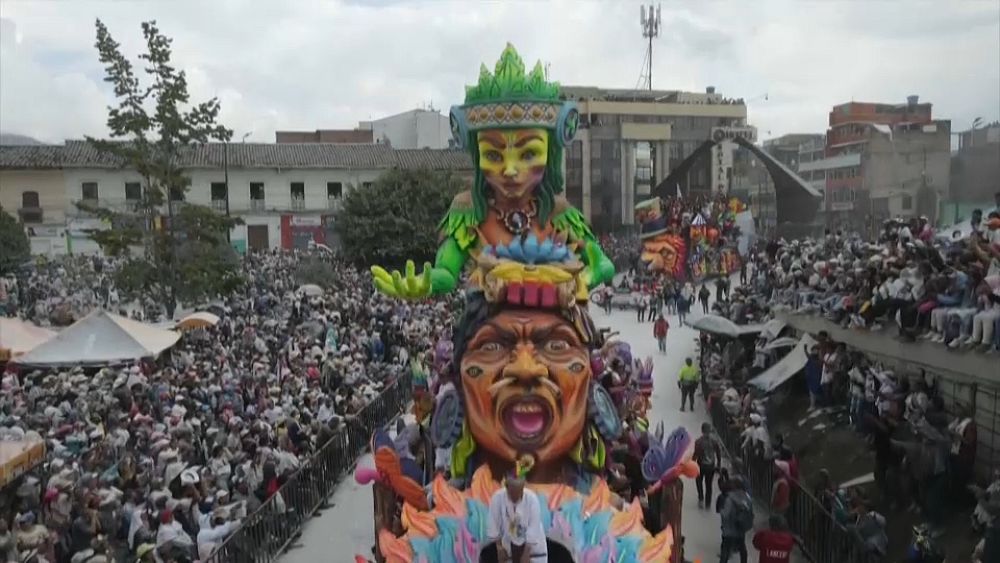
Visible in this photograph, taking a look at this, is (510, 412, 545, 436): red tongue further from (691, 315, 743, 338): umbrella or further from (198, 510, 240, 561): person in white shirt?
(691, 315, 743, 338): umbrella

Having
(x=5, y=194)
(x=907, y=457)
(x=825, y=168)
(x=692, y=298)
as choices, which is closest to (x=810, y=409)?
(x=907, y=457)

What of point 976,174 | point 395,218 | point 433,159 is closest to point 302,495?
point 976,174

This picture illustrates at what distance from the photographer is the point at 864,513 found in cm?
838

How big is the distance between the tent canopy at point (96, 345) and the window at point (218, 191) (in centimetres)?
2907

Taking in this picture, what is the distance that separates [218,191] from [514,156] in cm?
3893

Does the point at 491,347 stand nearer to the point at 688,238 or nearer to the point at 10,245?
the point at 688,238

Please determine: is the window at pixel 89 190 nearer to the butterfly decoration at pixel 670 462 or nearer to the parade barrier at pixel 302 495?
the parade barrier at pixel 302 495

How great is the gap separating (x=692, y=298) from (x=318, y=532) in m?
17.9

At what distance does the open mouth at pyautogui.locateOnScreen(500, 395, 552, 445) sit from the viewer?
665cm

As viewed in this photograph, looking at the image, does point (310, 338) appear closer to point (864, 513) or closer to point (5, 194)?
point (864, 513)

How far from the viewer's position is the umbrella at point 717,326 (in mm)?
17109

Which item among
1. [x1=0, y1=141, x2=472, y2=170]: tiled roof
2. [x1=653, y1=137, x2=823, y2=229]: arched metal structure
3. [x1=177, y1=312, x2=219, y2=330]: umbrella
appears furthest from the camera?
[x1=0, y1=141, x2=472, y2=170]: tiled roof

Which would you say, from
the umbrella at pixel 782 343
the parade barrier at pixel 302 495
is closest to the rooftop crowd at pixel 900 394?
the umbrella at pixel 782 343

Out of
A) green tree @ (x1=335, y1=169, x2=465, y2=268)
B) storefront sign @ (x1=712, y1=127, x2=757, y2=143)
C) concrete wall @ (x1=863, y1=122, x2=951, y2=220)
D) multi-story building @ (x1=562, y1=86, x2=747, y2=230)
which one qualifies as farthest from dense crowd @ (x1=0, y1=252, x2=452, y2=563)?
multi-story building @ (x1=562, y1=86, x2=747, y2=230)
